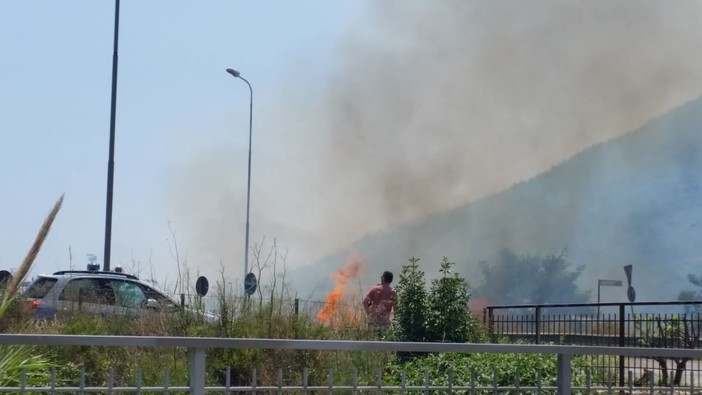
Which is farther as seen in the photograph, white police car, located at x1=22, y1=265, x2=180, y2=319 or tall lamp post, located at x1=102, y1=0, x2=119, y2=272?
tall lamp post, located at x1=102, y1=0, x2=119, y2=272

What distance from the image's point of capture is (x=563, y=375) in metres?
4.86

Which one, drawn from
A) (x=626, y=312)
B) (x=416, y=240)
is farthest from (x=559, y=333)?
(x=416, y=240)

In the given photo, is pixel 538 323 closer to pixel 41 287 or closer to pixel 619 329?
pixel 619 329

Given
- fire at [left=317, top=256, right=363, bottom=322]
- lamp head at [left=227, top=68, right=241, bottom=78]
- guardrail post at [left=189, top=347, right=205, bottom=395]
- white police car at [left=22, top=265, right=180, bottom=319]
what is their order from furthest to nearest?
lamp head at [left=227, top=68, right=241, bottom=78] → fire at [left=317, top=256, right=363, bottom=322] → white police car at [left=22, top=265, right=180, bottom=319] → guardrail post at [left=189, top=347, right=205, bottom=395]

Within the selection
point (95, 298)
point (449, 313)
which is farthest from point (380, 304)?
point (95, 298)

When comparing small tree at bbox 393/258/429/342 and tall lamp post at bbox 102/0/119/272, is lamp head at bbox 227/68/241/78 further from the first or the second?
small tree at bbox 393/258/429/342

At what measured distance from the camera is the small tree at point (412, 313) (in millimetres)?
11289

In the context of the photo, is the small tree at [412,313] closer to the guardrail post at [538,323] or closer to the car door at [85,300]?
the guardrail post at [538,323]

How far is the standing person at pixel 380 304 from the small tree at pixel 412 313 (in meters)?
0.23

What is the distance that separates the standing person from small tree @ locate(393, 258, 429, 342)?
23cm

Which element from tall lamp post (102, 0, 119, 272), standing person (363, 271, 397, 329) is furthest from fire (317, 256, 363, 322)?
tall lamp post (102, 0, 119, 272)

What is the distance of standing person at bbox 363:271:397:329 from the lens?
38.4ft

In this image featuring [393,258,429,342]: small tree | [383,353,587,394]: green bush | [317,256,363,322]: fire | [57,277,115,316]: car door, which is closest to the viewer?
[383,353,587,394]: green bush

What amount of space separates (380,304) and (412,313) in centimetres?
72
